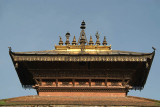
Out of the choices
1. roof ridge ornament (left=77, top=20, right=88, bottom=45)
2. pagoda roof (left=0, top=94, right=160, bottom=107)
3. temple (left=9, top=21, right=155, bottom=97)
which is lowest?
pagoda roof (left=0, top=94, right=160, bottom=107)

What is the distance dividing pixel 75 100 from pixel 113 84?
3125 mm

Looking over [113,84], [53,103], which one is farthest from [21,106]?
[113,84]

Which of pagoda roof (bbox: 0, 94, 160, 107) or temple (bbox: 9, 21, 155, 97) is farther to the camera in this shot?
temple (bbox: 9, 21, 155, 97)

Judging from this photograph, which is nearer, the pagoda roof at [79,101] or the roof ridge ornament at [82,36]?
the pagoda roof at [79,101]

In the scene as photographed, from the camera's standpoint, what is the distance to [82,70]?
20.2m

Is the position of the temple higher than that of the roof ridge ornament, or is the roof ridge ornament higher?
the roof ridge ornament

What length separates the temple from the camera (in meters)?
19.6

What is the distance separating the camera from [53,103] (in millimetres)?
17266

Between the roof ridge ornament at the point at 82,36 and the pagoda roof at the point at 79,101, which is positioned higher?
the roof ridge ornament at the point at 82,36

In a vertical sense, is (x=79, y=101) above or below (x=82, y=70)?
below

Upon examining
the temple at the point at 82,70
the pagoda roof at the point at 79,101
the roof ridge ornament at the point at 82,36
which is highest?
the roof ridge ornament at the point at 82,36

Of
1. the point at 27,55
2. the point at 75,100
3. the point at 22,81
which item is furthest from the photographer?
the point at 22,81

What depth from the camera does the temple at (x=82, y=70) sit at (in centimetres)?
1962

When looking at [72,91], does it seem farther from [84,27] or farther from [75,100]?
[84,27]
